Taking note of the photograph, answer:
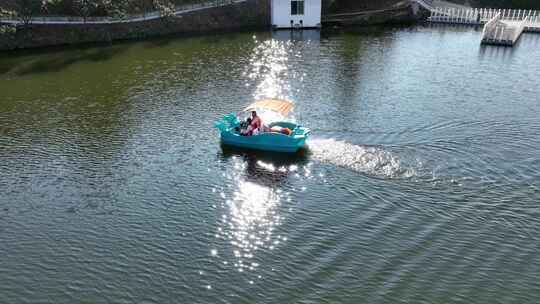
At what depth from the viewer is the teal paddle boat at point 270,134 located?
3553 cm

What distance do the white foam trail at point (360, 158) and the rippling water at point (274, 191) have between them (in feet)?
0.49

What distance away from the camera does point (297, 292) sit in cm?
2238

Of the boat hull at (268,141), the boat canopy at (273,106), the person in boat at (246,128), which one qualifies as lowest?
the boat hull at (268,141)

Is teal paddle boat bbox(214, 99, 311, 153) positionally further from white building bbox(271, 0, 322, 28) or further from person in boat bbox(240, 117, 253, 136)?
white building bbox(271, 0, 322, 28)

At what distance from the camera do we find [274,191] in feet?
102

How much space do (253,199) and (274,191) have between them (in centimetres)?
172

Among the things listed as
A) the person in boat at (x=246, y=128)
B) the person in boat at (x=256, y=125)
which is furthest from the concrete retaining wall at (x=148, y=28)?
the person in boat at (x=256, y=125)

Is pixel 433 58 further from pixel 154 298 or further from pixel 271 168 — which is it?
pixel 154 298

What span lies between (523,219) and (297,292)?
49.7 feet

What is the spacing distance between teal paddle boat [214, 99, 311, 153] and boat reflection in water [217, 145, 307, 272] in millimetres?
578

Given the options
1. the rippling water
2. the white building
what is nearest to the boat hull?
the rippling water

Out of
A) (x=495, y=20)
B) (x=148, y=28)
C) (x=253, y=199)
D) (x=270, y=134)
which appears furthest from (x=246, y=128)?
(x=495, y=20)

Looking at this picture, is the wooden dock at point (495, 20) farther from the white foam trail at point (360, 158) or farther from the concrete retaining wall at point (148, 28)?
the white foam trail at point (360, 158)

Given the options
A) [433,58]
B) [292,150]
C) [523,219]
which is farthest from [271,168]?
[433,58]
